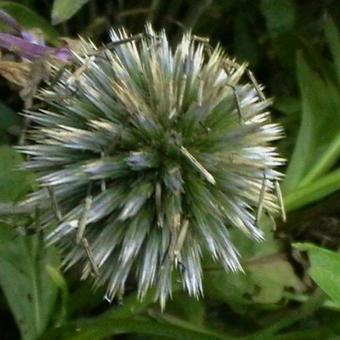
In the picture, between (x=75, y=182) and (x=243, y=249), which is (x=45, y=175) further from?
(x=243, y=249)

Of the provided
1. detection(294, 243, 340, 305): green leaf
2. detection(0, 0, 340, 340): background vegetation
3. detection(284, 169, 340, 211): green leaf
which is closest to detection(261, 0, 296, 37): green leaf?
detection(0, 0, 340, 340): background vegetation

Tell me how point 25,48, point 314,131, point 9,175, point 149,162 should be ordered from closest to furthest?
point 149,162, point 25,48, point 9,175, point 314,131

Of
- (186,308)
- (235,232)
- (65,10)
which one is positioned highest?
(65,10)

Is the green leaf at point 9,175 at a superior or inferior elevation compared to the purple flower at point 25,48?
inferior

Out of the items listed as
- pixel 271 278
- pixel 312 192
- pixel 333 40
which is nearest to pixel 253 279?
pixel 271 278

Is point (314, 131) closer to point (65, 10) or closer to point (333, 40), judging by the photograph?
point (333, 40)

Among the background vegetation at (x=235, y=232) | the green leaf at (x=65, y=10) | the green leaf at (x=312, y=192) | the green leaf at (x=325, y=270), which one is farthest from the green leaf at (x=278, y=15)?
the green leaf at (x=325, y=270)

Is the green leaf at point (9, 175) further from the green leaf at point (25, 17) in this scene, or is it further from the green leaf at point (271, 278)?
the green leaf at point (271, 278)

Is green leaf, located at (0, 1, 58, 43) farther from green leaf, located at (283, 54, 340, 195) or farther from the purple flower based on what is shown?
green leaf, located at (283, 54, 340, 195)
